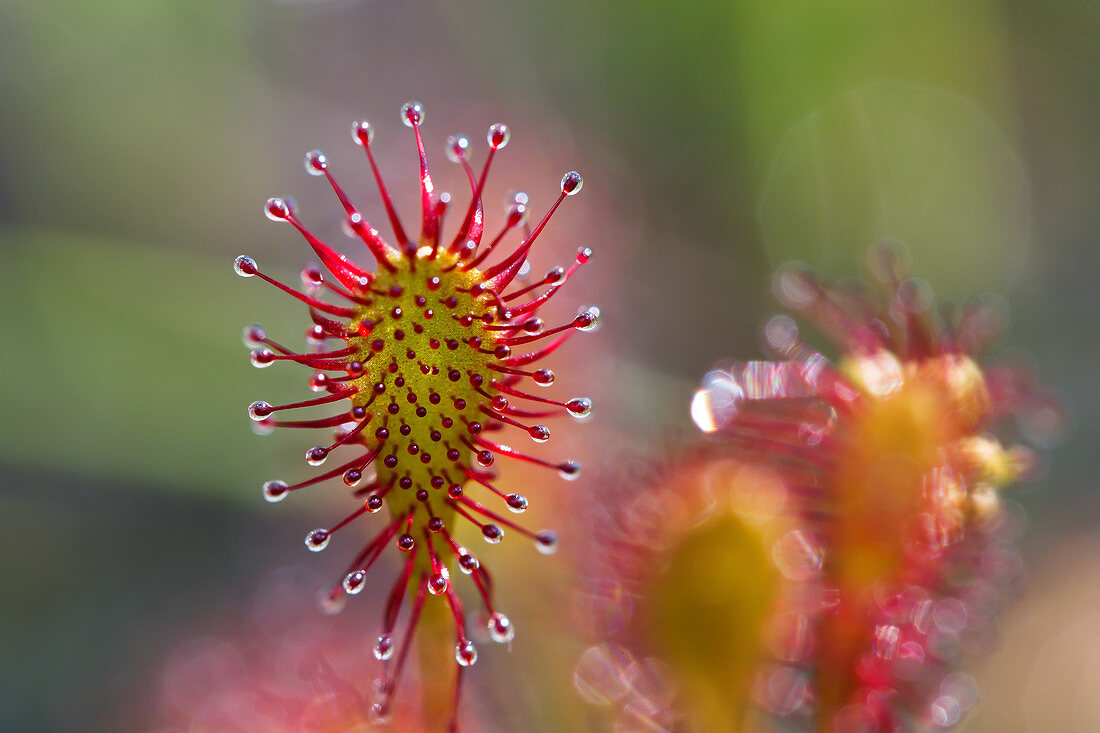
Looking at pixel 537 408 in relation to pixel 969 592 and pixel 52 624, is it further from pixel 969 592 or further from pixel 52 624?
pixel 52 624

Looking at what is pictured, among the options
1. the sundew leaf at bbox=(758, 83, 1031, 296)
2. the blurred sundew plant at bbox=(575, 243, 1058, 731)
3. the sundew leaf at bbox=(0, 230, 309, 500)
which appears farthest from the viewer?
the sundew leaf at bbox=(758, 83, 1031, 296)

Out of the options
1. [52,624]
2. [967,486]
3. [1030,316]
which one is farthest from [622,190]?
[52,624]

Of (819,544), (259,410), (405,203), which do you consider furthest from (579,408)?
(405,203)

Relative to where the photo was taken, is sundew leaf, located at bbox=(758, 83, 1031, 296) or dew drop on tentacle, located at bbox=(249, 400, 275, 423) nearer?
dew drop on tentacle, located at bbox=(249, 400, 275, 423)

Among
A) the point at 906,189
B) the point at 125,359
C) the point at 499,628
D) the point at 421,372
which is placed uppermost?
the point at 906,189

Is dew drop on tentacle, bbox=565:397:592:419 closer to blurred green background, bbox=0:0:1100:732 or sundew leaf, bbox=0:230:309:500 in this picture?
blurred green background, bbox=0:0:1100:732

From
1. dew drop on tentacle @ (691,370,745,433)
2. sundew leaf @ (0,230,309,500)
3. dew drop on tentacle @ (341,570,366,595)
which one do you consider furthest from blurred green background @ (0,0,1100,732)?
dew drop on tentacle @ (341,570,366,595)

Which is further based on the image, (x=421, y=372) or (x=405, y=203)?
(x=405, y=203)

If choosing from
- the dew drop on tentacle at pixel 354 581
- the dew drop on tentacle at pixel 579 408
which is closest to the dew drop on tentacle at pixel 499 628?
the dew drop on tentacle at pixel 354 581

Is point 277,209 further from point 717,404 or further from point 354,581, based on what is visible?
point 717,404
